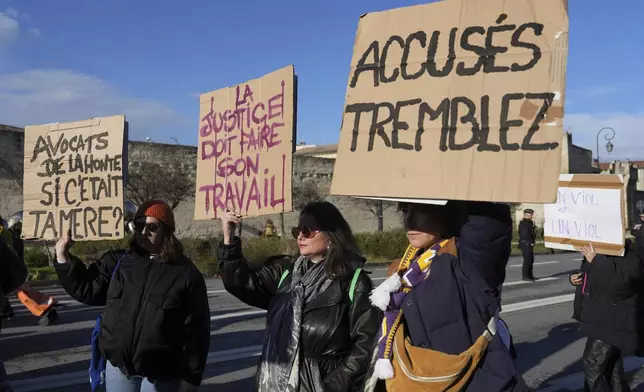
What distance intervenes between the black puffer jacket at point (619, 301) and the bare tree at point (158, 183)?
20125 mm

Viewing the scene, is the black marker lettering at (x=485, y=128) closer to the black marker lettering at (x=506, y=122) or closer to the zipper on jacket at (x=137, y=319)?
the black marker lettering at (x=506, y=122)

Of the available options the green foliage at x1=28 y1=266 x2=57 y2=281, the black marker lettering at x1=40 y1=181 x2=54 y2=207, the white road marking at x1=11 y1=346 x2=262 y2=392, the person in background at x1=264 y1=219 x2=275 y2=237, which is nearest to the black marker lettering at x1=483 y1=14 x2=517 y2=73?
the black marker lettering at x1=40 y1=181 x2=54 y2=207

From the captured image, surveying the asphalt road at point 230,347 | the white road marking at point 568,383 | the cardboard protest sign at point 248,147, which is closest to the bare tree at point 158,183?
the asphalt road at point 230,347

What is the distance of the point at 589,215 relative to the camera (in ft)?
16.0

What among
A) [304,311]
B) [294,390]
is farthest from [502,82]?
Answer: [294,390]

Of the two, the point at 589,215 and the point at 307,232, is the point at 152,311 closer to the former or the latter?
the point at 307,232

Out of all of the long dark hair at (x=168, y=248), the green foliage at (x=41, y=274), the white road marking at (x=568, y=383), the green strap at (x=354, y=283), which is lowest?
the green foliage at (x=41, y=274)

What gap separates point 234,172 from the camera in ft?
12.5

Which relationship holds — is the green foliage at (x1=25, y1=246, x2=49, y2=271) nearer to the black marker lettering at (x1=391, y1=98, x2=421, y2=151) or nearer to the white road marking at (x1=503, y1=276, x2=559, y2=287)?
the white road marking at (x1=503, y1=276, x2=559, y2=287)

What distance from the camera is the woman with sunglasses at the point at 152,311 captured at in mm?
3277

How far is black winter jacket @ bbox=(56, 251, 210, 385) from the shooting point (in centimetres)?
327

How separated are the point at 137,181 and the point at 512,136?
2343 centimetres

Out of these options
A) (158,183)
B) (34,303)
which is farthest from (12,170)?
(34,303)

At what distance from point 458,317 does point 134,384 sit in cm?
197
